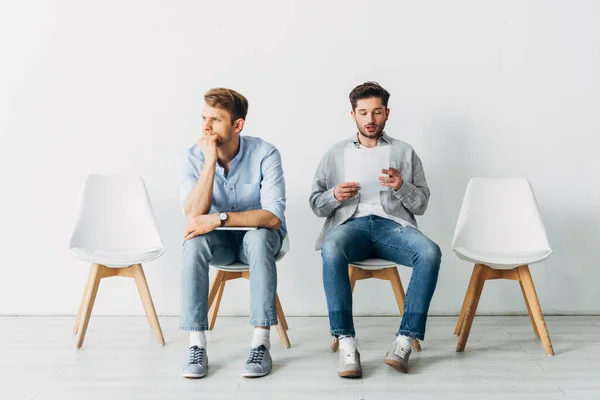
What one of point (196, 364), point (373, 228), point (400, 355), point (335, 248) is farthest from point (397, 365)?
point (196, 364)

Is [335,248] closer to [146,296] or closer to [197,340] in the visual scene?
[197,340]

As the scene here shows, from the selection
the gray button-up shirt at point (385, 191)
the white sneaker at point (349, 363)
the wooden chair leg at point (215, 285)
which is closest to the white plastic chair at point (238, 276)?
the wooden chair leg at point (215, 285)

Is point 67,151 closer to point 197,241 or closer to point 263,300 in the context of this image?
point 197,241

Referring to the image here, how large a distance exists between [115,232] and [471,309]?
1.72 metres

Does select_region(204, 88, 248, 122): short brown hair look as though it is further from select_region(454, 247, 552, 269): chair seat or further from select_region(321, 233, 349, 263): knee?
select_region(454, 247, 552, 269): chair seat

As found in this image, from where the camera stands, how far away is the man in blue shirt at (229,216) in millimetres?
2545

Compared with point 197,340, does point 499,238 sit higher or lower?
higher

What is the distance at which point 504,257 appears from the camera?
2844mm

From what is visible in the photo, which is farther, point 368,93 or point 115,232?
point 115,232

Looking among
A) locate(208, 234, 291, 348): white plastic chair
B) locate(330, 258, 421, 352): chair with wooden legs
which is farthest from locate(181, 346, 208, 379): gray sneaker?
locate(330, 258, 421, 352): chair with wooden legs

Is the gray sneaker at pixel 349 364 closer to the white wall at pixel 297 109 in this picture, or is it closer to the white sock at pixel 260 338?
the white sock at pixel 260 338

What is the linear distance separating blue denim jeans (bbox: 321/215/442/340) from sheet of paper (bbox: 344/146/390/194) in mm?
202

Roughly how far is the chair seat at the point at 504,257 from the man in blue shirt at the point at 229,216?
2.69 ft

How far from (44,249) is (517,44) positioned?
2825mm
